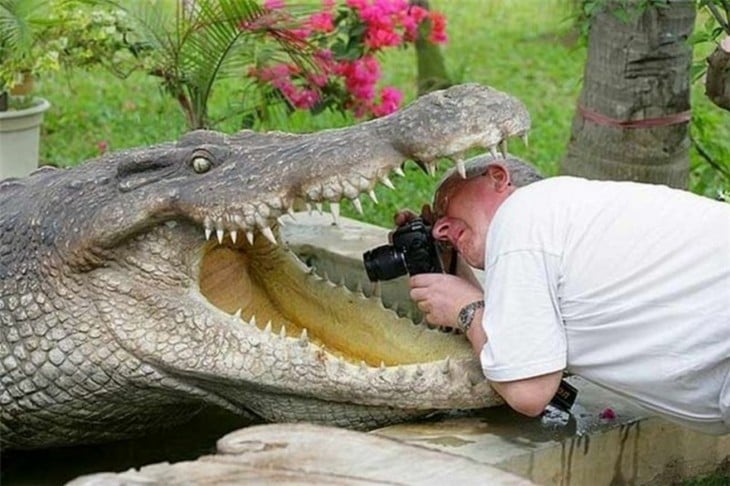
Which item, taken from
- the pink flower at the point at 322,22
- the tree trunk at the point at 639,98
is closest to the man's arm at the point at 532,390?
the tree trunk at the point at 639,98

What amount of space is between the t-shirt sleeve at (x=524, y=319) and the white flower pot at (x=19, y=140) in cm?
393

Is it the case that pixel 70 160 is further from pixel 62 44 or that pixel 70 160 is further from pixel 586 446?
pixel 586 446

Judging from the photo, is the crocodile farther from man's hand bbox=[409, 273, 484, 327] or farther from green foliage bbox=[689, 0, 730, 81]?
green foliage bbox=[689, 0, 730, 81]

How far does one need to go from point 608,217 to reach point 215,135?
1.04m

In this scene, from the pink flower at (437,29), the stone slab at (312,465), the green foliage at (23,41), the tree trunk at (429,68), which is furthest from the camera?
the tree trunk at (429,68)

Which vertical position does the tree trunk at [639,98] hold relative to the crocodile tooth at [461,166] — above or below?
below

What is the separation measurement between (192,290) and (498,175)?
2.66 feet

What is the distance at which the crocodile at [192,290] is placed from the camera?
3504 mm

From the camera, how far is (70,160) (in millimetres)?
8016

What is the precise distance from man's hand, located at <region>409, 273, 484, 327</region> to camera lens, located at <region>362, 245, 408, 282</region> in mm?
120

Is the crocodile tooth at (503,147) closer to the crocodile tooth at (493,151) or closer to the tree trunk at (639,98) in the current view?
the crocodile tooth at (493,151)

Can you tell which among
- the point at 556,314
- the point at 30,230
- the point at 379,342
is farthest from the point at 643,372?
the point at 30,230

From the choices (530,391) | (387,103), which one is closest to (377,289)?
(530,391)

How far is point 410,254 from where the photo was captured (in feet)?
12.7
